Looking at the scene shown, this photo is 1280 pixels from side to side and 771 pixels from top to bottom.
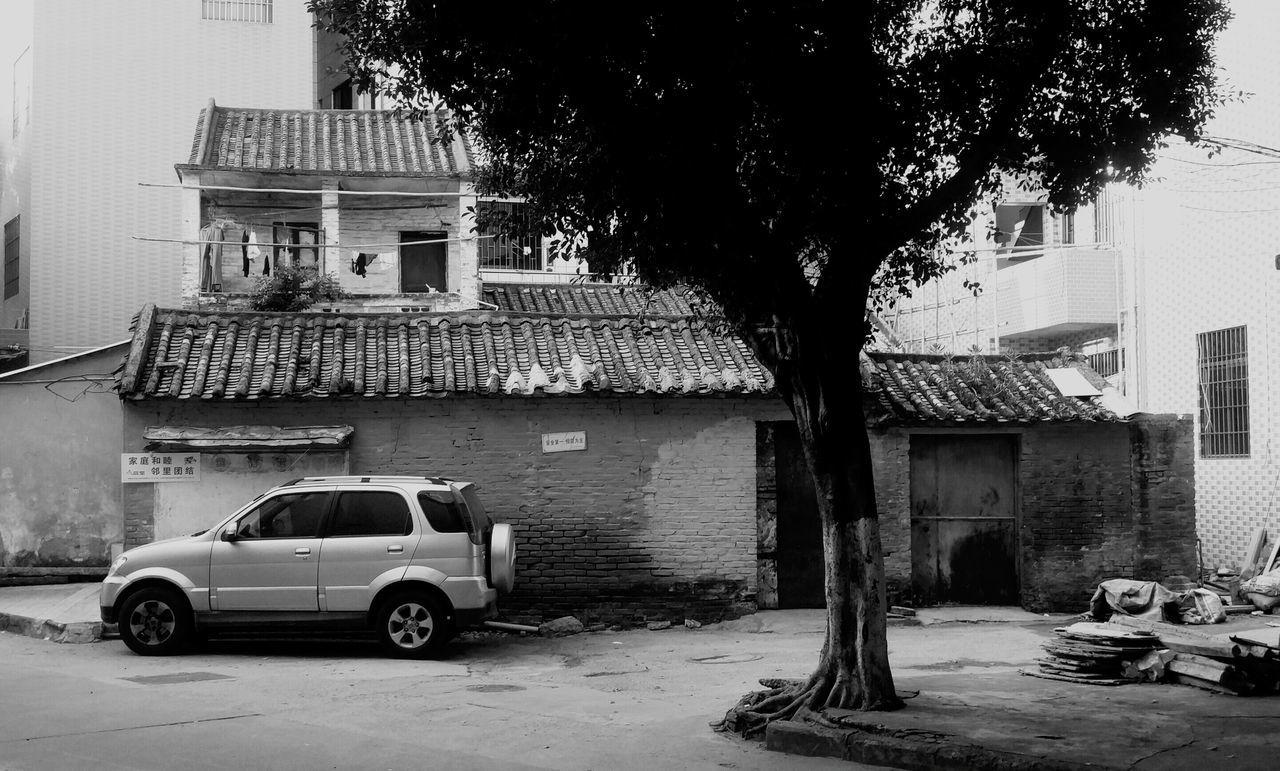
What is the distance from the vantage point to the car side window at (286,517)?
1277cm

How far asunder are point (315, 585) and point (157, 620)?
5.29ft

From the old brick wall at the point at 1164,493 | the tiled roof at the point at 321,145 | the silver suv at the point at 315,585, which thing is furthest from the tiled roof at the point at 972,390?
the tiled roof at the point at 321,145

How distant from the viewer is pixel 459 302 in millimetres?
23125

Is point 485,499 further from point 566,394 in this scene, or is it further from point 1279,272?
point 1279,272

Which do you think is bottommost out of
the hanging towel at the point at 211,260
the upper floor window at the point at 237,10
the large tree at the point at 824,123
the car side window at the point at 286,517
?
the car side window at the point at 286,517

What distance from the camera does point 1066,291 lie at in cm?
2038

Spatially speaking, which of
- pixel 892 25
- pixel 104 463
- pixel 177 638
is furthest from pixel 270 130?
pixel 892 25

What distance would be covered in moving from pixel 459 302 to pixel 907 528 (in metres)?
10.6

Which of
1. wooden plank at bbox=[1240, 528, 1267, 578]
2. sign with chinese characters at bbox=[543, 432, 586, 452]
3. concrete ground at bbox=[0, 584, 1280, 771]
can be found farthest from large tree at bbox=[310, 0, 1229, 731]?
wooden plank at bbox=[1240, 528, 1267, 578]

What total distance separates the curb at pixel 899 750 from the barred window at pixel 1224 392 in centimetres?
1255

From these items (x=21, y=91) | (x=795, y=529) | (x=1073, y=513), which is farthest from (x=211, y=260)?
(x=1073, y=513)

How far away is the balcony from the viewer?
2039 cm

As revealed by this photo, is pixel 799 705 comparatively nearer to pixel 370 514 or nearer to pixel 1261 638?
pixel 1261 638

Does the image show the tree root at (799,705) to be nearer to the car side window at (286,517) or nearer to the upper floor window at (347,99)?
the car side window at (286,517)
